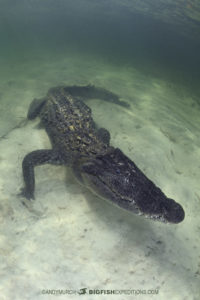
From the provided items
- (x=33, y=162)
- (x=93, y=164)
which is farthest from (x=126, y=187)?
(x=33, y=162)

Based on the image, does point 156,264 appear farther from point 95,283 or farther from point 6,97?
point 6,97

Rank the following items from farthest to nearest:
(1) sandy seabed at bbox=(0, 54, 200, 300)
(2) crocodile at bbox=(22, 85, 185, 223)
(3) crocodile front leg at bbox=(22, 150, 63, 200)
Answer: (3) crocodile front leg at bbox=(22, 150, 63, 200) < (2) crocodile at bbox=(22, 85, 185, 223) < (1) sandy seabed at bbox=(0, 54, 200, 300)

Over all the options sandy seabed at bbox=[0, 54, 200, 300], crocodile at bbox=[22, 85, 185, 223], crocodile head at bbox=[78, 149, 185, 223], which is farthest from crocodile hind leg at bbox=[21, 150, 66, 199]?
crocodile head at bbox=[78, 149, 185, 223]

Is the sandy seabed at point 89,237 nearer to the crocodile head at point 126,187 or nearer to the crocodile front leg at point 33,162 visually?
the crocodile front leg at point 33,162

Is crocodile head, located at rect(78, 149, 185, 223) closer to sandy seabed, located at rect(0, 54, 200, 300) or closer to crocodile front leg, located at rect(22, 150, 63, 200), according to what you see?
sandy seabed, located at rect(0, 54, 200, 300)

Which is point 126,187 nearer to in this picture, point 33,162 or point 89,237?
point 89,237

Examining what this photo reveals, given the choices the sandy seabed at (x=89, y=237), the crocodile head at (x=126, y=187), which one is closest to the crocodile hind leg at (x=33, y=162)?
the sandy seabed at (x=89, y=237)

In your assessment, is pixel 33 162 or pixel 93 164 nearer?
pixel 93 164
